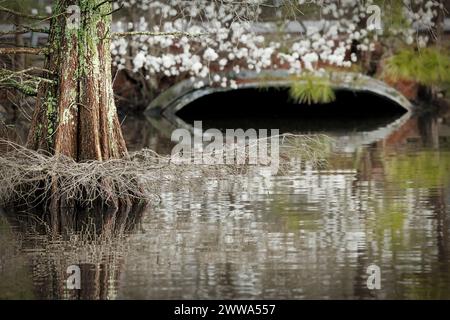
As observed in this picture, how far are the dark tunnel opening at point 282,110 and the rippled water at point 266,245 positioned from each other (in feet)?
46.5

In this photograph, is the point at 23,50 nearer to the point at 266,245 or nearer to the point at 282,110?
the point at 266,245

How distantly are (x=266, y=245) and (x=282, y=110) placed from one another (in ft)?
81.2

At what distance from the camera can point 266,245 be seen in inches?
523

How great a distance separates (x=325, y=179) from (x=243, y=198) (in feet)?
7.81

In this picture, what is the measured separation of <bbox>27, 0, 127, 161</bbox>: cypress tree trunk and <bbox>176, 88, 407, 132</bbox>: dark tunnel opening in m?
16.4

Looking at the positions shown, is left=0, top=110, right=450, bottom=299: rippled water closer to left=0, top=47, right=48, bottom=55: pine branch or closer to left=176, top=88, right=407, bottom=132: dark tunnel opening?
left=0, top=47, right=48, bottom=55: pine branch

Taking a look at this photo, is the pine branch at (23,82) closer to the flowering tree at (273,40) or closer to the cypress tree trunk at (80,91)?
the cypress tree trunk at (80,91)

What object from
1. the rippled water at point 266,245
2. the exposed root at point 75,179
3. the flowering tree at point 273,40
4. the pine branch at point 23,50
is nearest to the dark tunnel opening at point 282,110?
the flowering tree at point 273,40

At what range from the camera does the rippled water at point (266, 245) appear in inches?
439

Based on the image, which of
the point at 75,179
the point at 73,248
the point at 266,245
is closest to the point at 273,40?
the point at 75,179

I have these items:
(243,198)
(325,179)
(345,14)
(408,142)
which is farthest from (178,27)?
(243,198)

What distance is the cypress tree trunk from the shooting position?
53.3ft
